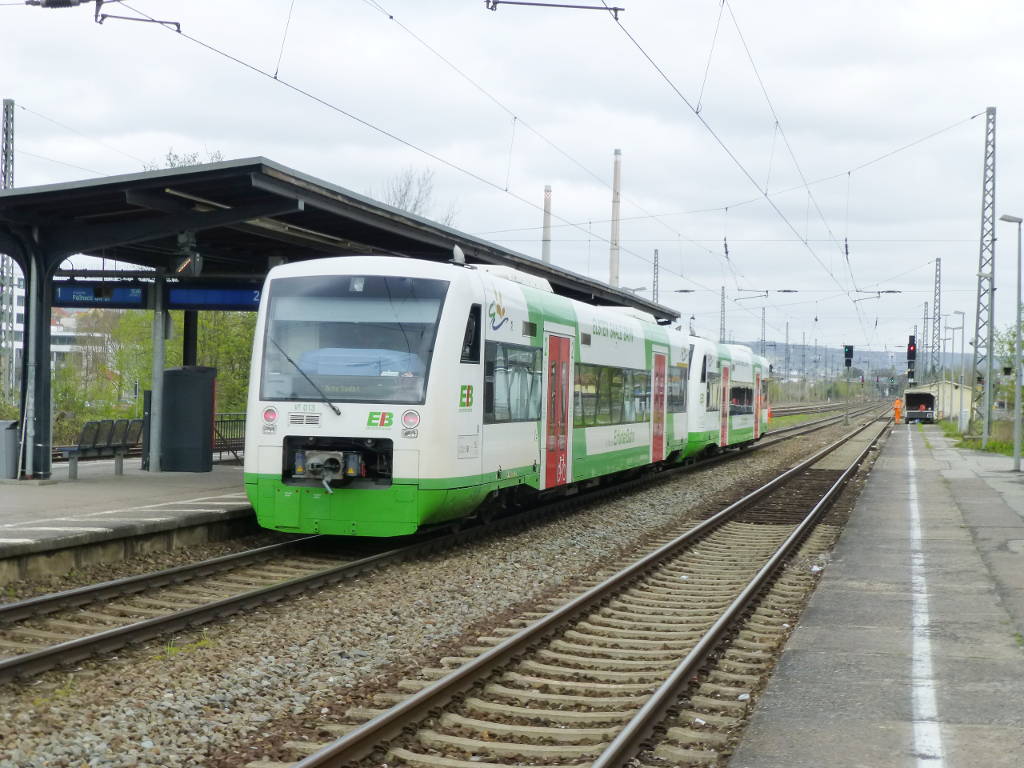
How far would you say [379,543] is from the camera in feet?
45.4

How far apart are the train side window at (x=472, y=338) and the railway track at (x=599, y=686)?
9.29 ft

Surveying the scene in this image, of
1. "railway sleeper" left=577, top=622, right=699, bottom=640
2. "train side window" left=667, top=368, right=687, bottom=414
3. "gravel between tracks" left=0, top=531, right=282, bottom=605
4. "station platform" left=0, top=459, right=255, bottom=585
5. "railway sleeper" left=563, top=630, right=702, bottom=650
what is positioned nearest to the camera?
"railway sleeper" left=563, top=630, right=702, bottom=650

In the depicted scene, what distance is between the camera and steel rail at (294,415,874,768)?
18.4 feet

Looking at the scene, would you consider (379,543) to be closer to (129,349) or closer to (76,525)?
(76,525)

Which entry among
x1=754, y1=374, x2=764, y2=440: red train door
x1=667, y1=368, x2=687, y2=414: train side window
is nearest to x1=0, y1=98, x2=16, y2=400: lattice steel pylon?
x1=667, y1=368, x2=687, y2=414: train side window

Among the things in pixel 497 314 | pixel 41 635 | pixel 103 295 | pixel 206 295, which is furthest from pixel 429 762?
pixel 103 295

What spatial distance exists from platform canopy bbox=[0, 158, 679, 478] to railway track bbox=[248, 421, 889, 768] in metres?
6.03

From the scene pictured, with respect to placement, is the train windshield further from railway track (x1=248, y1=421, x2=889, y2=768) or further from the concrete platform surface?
railway track (x1=248, y1=421, x2=889, y2=768)

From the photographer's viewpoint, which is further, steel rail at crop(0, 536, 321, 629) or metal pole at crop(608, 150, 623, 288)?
metal pole at crop(608, 150, 623, 288)

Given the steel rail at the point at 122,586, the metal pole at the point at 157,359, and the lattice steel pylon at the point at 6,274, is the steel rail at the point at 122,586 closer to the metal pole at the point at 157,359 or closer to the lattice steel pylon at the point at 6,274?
the metal pole at the point at 157,359

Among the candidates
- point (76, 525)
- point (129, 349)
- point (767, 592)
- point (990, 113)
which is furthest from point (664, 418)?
point (129, 349)

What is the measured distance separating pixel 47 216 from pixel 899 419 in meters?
69.6

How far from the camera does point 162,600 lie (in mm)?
9906

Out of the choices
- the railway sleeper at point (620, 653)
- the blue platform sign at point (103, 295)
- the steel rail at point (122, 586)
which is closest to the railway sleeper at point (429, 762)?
the railway sleeper at point (620, 653)
